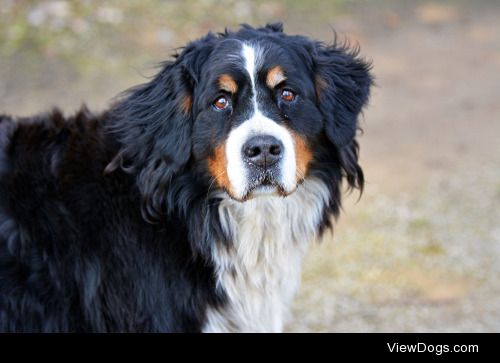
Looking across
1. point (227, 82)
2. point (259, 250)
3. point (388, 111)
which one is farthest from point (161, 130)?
point (388, 111)

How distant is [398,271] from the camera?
18.8 feet

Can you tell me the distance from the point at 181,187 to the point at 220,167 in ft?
0.92

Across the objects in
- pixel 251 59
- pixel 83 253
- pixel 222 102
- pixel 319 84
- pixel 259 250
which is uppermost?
pixel 319 84

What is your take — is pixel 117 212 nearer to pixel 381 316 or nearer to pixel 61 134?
pixel 61 134

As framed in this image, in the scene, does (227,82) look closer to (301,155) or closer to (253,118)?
(253,118)

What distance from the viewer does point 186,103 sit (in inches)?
149

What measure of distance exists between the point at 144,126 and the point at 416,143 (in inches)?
161

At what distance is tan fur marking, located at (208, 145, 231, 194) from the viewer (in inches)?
144

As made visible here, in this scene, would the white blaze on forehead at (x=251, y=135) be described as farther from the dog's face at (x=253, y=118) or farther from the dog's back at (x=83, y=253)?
the dog's back at (x=83, y=253)

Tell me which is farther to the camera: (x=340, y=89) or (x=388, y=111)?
(x=388, y=111)

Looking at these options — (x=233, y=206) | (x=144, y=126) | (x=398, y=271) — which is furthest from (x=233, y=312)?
(x=398, y=271)

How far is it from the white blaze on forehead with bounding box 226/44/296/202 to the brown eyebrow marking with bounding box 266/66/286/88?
2.5 inches

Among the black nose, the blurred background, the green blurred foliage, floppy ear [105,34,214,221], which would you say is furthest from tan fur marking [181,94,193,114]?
the green blurred foliage

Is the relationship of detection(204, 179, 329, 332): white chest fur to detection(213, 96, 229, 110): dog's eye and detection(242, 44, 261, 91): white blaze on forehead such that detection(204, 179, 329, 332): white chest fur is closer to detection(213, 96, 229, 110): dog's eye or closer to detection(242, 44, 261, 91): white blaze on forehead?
detection(213, 96, 229, 110): dog's eye
